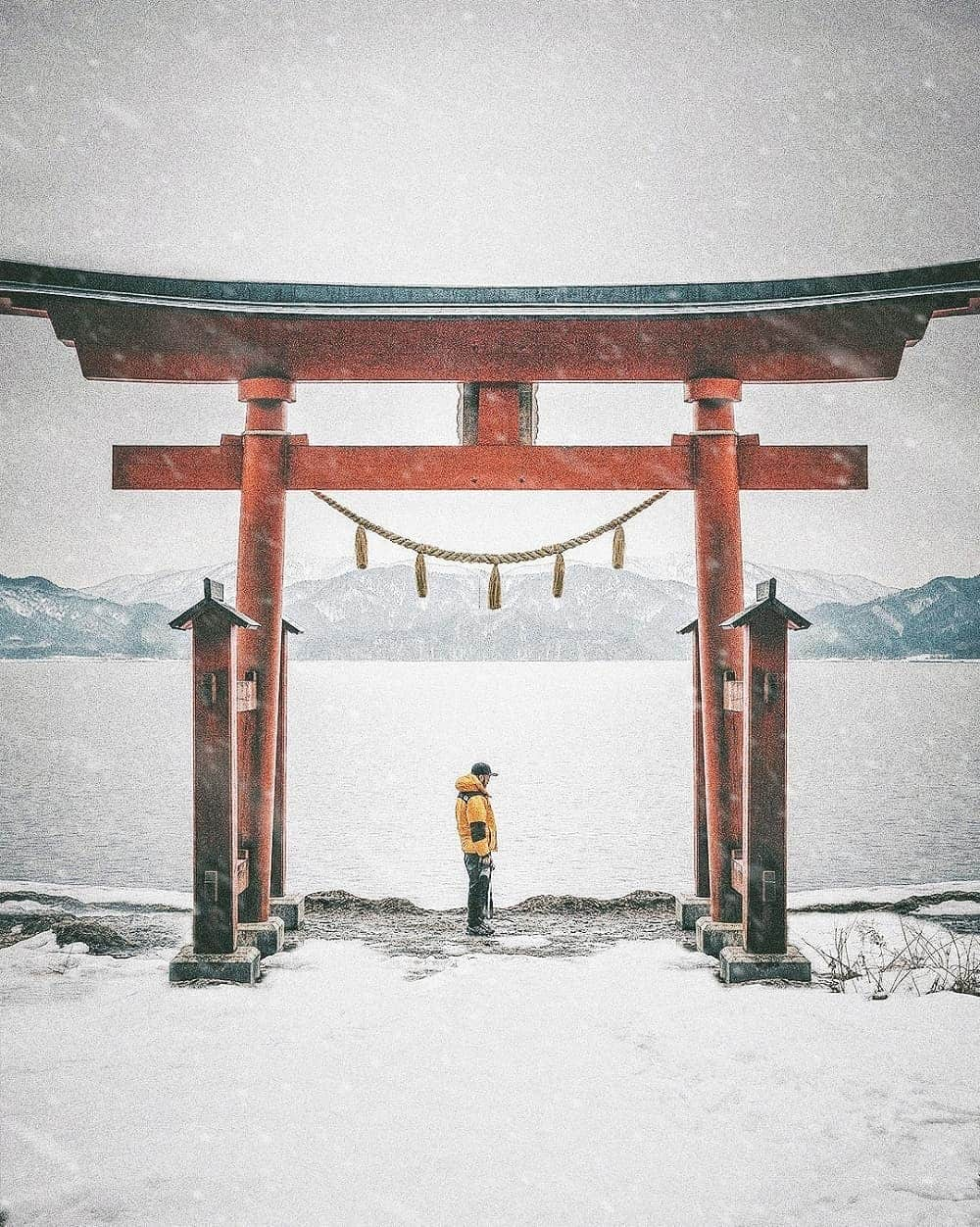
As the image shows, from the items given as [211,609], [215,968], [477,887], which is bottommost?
[215,968]

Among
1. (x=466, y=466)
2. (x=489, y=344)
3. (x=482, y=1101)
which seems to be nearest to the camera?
(x=482, y=1101)

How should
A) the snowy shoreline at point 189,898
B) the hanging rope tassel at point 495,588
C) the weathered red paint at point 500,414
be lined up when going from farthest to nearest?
the snowy shoreline at point 189,898, the hanging rope tassel at point 495,588, the weathered red paint at point 500,414

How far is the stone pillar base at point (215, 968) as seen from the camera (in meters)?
5.53

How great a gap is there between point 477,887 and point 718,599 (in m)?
2.79

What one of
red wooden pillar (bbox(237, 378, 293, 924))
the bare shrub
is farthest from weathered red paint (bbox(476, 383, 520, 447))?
the bare shrub

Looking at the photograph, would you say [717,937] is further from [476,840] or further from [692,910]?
[476,840]

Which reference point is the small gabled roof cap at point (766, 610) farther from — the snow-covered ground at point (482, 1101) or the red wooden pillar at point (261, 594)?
the red wooden pillar at point (261, 594)

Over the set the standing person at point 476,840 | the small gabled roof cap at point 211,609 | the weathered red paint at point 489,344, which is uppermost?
the weathered red paint at point 489,344

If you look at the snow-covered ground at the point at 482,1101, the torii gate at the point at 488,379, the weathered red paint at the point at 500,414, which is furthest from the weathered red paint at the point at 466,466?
the snow-covered ground at the point at 482,1101

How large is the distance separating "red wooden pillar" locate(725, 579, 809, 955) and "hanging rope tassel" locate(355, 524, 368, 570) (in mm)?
2824

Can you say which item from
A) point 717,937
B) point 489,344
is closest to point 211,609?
point 489,344

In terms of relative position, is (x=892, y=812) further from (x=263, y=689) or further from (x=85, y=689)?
(x=85, y=689)

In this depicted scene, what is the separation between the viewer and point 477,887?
277 inches

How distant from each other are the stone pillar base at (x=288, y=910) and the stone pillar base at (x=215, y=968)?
136 cm
